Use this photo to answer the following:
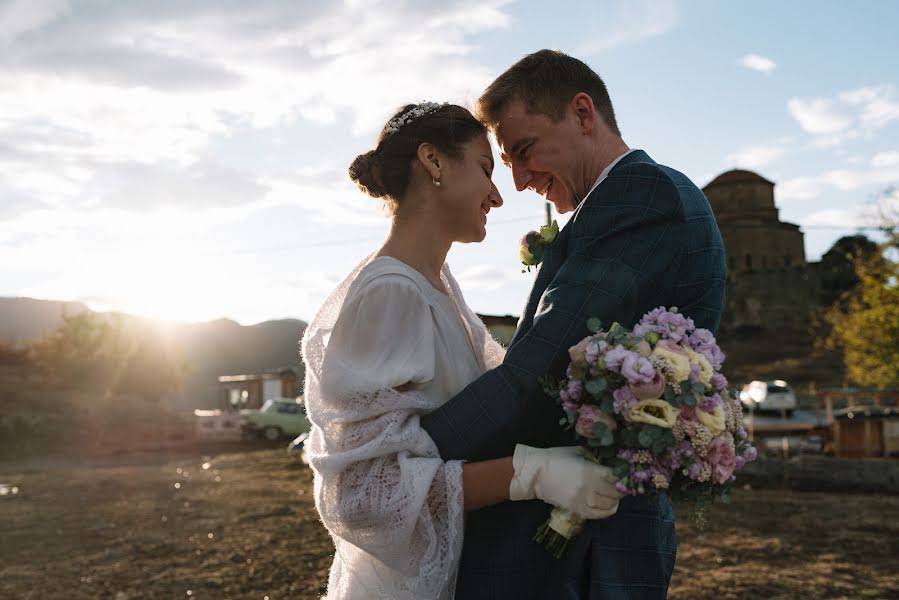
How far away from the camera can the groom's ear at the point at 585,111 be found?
265cm

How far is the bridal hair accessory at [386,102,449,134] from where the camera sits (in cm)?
268

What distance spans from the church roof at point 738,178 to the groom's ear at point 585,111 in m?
77.0

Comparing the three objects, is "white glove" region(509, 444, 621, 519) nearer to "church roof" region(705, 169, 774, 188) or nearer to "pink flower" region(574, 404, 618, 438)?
"pink flower" region(574, 404, 618, 438)

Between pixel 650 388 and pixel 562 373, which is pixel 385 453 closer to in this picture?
pixel 562 373

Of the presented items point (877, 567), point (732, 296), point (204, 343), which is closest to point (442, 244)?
point (877, 567)

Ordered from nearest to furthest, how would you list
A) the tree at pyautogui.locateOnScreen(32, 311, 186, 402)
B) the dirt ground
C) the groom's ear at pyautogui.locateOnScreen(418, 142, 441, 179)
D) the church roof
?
1. the groom's ear at pyautogui.locateOnScreen(418, 142, 441, 179)
2. the dirt ground
3. the tree at pyautogui.locateOnScreen(32, 311, 186, 402)
4. the church roof

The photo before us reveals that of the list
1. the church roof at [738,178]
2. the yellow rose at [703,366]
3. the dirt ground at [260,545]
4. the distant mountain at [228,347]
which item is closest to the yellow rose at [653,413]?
the yellow rose at [703,366]

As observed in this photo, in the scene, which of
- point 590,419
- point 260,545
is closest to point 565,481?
point 590,419

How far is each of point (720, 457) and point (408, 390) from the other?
86 cm

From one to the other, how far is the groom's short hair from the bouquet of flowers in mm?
A: 866

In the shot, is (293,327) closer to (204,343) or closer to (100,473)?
(204,343)

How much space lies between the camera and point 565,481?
6.97 feet

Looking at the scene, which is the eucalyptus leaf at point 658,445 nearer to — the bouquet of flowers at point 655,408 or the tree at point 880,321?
the bouquet of flowers at point 655,408

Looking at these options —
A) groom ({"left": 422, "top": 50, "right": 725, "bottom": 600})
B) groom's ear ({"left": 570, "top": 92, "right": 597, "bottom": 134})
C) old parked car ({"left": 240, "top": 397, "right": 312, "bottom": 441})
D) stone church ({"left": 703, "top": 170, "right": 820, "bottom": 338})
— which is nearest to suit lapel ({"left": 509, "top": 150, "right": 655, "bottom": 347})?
groom ({"left": 422, "top": 50, "right": 725, "bottom": 600})
